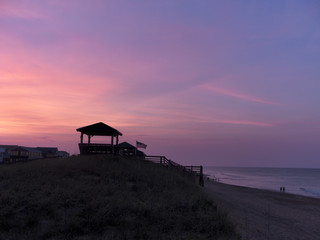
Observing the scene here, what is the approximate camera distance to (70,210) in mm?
11508

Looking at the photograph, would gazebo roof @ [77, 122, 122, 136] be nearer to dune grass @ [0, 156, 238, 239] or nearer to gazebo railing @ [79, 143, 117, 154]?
gazebo railing @ [79, 143, 117, 154]

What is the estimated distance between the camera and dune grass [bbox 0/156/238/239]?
978 cm

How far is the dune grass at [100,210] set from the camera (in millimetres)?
9781

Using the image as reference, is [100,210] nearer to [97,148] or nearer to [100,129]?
[100,129]

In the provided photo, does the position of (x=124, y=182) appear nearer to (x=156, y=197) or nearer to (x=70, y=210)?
(x=156, y=197)

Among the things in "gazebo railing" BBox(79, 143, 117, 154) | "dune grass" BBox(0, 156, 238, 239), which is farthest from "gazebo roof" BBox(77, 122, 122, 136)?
"dune grass" BBox(0, 156, 238, 239)

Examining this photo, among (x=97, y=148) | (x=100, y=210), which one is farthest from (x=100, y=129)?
(x=100, y=210)

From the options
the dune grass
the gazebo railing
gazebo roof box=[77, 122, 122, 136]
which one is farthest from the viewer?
the gazebo railing

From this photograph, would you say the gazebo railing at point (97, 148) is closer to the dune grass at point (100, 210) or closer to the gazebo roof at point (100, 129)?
the gazebo roof at point (100, 129)

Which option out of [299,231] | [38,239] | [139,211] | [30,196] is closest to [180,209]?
[139,211]

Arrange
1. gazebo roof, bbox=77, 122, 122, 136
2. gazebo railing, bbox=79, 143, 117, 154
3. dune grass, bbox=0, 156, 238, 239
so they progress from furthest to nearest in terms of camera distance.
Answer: gazebo railing, bbox=79, 143, 117, 154, gazebo roof, bbox=77, 122, 122, 136, dune grass, bbox=0, 156, 238, 239

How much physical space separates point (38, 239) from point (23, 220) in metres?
1.78

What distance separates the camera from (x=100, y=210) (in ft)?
37.0

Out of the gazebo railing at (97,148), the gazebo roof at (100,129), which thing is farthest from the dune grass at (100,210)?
the gazebo railing at (97,148)
